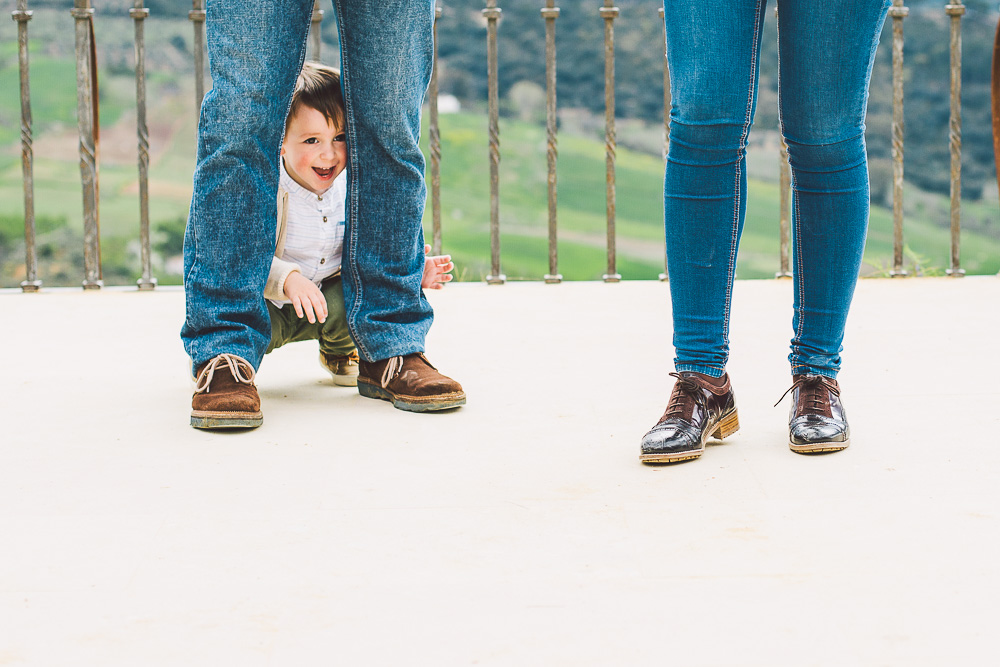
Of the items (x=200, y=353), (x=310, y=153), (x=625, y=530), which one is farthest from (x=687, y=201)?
(x=200, y=353)

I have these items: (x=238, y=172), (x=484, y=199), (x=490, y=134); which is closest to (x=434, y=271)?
(x=238, y=172)

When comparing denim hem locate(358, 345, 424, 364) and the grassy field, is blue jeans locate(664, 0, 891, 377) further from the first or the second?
the grassy field

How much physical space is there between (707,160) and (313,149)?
659mm

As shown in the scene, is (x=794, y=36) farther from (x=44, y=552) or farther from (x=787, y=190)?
(x=787, y=190)

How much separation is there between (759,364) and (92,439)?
3.62ft

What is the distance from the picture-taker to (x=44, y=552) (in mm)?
1048

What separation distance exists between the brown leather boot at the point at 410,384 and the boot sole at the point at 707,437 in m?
0.38

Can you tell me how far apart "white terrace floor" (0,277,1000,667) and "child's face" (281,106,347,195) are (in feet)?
1.16

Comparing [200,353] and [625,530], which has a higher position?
[200,353]

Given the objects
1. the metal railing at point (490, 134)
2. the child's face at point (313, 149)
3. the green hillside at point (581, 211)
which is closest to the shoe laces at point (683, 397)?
the child's face at point (313, 149)

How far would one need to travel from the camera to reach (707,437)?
54.1 inches

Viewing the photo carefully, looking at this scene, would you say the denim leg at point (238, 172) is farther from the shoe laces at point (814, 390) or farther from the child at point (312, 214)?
the shoe laces at point (814, 390)

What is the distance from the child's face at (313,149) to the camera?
1.69m

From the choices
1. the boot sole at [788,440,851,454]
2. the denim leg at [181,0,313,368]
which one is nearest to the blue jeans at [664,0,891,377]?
the boot sole at [788,440,851,454]
